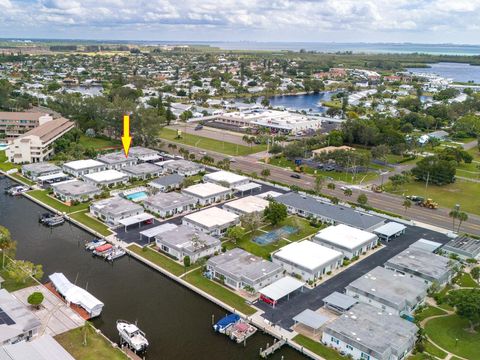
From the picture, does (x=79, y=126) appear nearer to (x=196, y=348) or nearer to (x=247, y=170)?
(x=247, y=170)

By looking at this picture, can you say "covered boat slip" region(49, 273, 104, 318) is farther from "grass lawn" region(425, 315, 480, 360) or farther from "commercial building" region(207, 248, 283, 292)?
"grass lawn" region(425, 315, 480, 360)

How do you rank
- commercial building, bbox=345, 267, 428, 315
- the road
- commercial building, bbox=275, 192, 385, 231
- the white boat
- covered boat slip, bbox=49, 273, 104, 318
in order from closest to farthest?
the white boat < covered boat slip, bbox=49, 273, 104, 318 < commercial building, bbox=345, 267, 428, 315 < commercial building, bbox=275, 192, 385, 231 < the road

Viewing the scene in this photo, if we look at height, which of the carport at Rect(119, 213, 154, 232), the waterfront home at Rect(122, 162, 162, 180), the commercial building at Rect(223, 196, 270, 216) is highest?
the waterfront home at Rect(122, 162, 162, 180)

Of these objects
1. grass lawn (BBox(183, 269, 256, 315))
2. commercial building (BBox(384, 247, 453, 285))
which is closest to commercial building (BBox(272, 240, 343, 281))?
commercial building (BBox(384, 247, 453, 285))

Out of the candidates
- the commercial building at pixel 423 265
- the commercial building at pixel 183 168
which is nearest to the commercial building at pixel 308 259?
the commercial building at pixel 423 265

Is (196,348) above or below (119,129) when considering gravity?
below

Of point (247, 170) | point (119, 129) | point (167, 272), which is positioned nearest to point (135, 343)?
point (167, 272)
